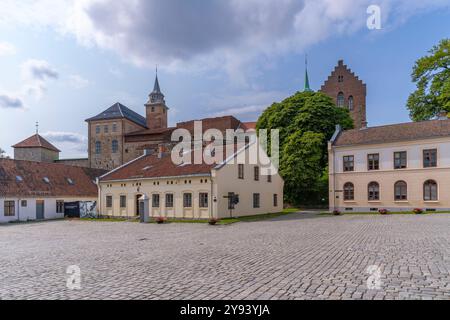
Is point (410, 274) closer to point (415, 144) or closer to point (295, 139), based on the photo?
point (415, 144)

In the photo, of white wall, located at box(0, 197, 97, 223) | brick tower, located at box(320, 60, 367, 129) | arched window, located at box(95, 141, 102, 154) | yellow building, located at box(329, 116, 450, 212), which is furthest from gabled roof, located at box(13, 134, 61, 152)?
brick tower, located at box(320, 60, 367, 129)

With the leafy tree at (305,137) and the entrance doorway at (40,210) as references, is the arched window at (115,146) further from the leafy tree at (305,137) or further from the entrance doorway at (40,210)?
the leafy tree at (305,137)

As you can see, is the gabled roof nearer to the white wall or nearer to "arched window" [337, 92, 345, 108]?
the white wall

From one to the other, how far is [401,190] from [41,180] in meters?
36.7

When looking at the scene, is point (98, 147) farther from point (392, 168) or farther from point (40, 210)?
point (392, 168)

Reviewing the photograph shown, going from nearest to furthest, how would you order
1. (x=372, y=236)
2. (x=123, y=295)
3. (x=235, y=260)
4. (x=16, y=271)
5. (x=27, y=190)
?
(x=123, y=295)
(x=16, y=271)
(x=235, y=260)
(x=372, y=236)
(x=27, y=190)

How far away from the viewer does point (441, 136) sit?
29.9m

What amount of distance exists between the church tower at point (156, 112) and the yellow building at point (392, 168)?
142 feet

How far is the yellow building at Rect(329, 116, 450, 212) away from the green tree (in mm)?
4913

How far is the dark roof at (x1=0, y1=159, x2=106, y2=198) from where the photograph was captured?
33.5 m

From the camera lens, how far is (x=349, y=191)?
3488 centimetres

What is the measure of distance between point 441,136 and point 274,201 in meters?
16.3

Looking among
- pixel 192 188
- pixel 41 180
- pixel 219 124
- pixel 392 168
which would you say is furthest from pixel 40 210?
pixel 392 168
